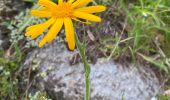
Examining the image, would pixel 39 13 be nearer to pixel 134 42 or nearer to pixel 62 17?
pixel 62 17

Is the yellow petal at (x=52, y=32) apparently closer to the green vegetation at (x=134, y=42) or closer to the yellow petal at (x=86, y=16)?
the yellow petal at (x=86, y=16)

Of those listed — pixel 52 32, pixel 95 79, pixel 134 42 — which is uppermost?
pixel 52 32

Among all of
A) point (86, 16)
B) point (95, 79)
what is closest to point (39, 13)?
point (86, 16)

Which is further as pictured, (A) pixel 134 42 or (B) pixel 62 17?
(A) pixel 134 42

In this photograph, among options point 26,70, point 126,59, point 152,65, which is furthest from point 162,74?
point 26,70

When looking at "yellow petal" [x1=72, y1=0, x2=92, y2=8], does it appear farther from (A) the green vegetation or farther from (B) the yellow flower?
(A) the green vegetation

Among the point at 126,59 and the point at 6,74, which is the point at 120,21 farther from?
the point at 6,74

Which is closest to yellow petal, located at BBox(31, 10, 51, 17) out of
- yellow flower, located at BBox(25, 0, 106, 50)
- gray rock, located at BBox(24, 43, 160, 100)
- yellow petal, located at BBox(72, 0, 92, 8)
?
yellow flower, located at BBox(25, 0, 106, 50)
